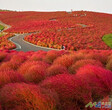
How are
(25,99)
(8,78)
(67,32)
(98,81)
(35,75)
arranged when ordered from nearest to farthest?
(25,99) → (98,81) → (8,78) → (35,75) → (67,32)

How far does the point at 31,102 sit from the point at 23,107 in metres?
0.19

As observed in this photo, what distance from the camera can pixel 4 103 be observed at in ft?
9.01

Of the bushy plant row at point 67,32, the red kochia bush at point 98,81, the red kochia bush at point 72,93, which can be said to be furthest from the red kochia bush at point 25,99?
the bushy plant row at point 67,32

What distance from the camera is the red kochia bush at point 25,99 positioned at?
2.24m

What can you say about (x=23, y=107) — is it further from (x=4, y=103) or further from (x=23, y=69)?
(x=23, y=69)

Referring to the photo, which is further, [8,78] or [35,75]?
[35,75]

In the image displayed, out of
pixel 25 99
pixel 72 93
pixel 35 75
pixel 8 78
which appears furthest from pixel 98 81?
pixel 8 78

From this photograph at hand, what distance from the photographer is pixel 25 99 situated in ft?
7.87

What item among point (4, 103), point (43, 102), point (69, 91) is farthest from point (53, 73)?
point (43, 102)

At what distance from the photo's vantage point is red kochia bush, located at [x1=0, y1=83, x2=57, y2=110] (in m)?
2.24

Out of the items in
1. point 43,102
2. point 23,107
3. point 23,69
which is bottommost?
point 23,69

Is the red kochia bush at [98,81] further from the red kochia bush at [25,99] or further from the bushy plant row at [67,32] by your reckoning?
the bushy plant row at [67,32]

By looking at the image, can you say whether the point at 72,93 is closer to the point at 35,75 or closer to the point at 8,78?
the point at 8,78

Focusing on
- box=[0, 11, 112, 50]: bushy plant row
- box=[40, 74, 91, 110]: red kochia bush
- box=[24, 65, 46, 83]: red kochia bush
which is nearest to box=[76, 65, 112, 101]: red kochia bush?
box=[40, 74, 91, 110]: red kochia bush
